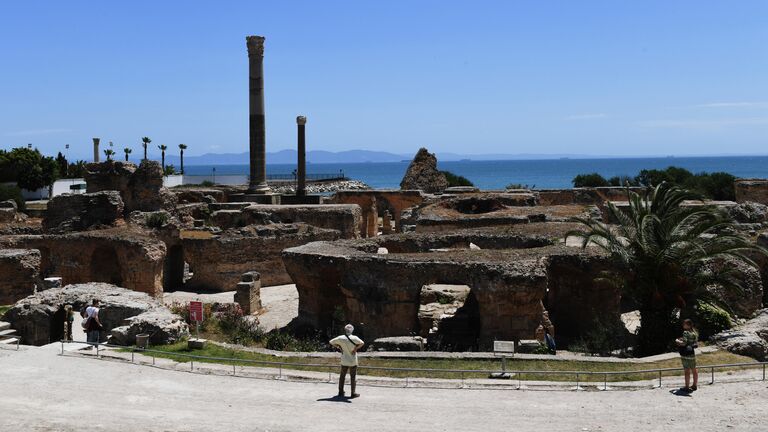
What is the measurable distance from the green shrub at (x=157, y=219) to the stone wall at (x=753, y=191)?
31161mm

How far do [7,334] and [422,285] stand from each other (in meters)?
9.72

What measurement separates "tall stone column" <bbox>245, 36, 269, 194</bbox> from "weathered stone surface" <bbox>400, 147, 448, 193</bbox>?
13458 millimetres

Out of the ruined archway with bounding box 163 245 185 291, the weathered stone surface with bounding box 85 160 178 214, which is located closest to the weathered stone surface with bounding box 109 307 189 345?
A: the ruined archway with bounding box 163 245 185 291

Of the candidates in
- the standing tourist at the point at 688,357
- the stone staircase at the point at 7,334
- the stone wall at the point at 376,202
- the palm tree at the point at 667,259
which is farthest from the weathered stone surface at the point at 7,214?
the standing tourist at the point at 688,357

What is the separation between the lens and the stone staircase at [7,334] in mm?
17312

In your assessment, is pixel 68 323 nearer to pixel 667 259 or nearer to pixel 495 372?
pixel 495 372

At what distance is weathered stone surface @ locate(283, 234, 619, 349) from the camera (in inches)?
717

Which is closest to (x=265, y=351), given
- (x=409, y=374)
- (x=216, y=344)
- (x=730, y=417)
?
(x=216, y=344)

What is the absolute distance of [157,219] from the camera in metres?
33.2

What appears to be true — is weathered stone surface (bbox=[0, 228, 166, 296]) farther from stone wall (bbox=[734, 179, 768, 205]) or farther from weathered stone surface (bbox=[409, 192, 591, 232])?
stone wall (bbox=[734, 179, 768, 205])

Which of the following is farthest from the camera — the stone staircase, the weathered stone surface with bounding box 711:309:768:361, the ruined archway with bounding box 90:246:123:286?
the ruined archway with bounding box 90:246:123:286

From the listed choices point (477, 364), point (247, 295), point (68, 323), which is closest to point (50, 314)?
point (68, 323)

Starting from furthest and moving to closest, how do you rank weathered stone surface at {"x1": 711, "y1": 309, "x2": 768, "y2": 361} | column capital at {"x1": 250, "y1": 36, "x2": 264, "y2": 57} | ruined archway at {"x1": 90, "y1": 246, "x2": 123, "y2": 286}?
1. column capital at {"x1": 250, "y1": 36, "x2": 264, "y2": 57}
2. ruined archway at {"x1": 90, "y1": 246, "x2": 123, "y2": 286}
3. weathered stone surface at {"x1": 711, "y1": 309, "x2": 768, "y2": 361}

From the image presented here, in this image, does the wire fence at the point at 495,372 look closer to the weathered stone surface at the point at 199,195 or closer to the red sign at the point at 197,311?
the red sign at the point at 197,311
